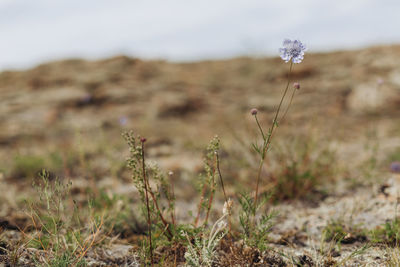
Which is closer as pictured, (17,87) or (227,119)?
(227,119)

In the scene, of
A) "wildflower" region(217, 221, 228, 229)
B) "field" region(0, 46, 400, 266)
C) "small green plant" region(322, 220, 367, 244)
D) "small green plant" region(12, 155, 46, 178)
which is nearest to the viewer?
"wildflower" region(217, 221, 228, 229)

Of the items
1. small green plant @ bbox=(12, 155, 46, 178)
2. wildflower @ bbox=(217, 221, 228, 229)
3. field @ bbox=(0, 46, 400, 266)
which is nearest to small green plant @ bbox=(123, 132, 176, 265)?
field @ bbox=(0, 46, 400, 266)

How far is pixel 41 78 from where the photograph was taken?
7.60 meters

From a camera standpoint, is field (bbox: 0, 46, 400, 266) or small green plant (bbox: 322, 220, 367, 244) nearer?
field (bbox: 0, 46, 400, 266)

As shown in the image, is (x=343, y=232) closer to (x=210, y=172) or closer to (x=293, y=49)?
(x=210, y=172)

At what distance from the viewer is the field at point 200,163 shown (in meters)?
1.72

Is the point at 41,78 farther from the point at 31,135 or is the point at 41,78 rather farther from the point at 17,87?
the point at 31,135

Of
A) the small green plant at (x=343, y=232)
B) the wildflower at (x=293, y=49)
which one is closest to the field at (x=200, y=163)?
the small green plant at (x=343, y=232)

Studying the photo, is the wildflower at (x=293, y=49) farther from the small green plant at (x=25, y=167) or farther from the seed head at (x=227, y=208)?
the small green plant at (x=25, y=167)

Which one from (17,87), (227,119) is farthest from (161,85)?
(17,87)

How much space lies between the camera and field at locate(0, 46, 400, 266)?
5.65ft

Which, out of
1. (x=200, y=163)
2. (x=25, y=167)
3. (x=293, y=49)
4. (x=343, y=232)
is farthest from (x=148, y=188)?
(x=25, y=167)

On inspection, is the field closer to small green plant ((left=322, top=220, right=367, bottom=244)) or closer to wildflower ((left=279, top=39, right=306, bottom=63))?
small green plant ((left=322, top=220, right=367, bottom=244))

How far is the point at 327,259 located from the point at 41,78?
7677 millimetres
